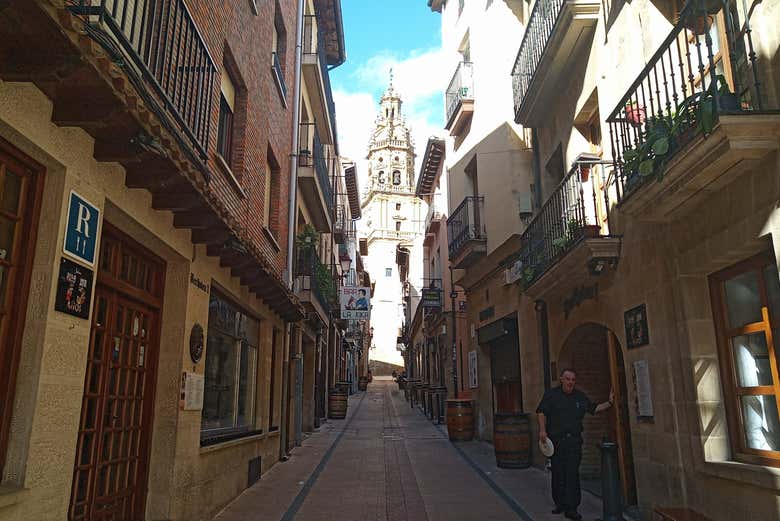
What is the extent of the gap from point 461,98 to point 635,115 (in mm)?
9184

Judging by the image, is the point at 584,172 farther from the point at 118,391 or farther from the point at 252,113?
the point at 118,391

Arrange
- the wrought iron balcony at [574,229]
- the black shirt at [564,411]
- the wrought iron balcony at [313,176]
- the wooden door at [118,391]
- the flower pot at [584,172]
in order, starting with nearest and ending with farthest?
the wooden door at [118,391] → the black shirt at [564,411] → the wrought iron balcony at [574,229] → the flower pot at [584,172] → the wrought iron balcony at [313,176]

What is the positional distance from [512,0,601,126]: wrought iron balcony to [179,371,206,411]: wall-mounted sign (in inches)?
256

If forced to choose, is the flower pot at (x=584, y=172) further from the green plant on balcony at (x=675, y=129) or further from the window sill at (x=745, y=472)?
the window sill at (x=745, y=472)

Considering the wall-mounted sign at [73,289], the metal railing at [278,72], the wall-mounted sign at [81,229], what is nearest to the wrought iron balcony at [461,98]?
the metal railing at [278,72]

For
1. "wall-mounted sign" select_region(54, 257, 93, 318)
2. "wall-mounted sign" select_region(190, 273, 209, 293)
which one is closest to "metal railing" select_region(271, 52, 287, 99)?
"wall-mounted sign" select_region(190, 273, 209, 293)

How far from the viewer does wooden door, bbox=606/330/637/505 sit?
7688mm

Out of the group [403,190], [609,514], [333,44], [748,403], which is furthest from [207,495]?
[403,190]

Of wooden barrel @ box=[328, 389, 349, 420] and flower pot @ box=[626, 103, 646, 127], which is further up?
flower pot @ box=[626, 103, 646, 127]

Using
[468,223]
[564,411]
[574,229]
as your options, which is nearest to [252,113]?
[574,229]

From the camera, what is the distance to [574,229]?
8242 millimetres

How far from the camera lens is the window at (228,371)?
24.1 ft

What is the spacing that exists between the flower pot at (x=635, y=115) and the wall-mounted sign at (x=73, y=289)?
5228mm

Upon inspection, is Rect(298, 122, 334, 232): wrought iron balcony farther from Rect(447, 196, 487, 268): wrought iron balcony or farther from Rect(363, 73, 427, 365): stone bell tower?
Rect(363, 73, 427, 365): stone bell tower
